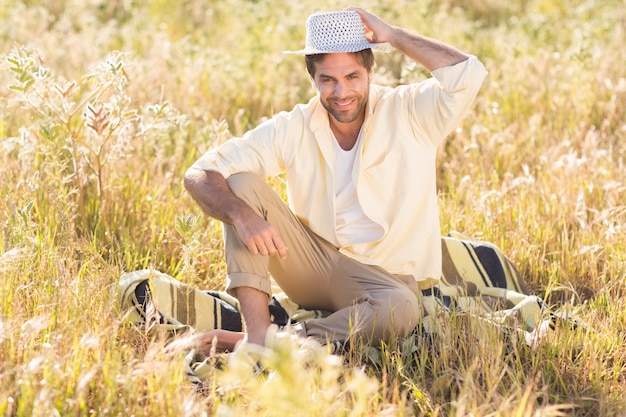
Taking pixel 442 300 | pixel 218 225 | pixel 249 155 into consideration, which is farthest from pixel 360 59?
pixel 218 225

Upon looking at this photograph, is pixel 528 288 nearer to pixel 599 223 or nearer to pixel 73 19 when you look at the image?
pixel 599 223

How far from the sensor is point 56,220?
4051 millimetres

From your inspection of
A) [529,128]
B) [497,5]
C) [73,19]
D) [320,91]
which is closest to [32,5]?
[73,19]

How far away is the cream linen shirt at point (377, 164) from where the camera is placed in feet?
12.3

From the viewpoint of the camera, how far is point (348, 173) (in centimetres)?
383

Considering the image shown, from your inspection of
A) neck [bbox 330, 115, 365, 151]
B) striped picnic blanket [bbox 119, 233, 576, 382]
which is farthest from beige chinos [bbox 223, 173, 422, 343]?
neck [bbox 330, 115, 365, 151]

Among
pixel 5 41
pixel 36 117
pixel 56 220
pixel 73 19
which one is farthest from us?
pixel 73 19

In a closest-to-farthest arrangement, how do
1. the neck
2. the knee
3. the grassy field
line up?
the grassy field < the knee < the neck

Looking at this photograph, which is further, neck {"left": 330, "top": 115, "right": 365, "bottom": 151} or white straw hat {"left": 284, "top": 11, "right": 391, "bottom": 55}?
neck {"left": 330, "top": 115, "right": 365, "bottom": 151}

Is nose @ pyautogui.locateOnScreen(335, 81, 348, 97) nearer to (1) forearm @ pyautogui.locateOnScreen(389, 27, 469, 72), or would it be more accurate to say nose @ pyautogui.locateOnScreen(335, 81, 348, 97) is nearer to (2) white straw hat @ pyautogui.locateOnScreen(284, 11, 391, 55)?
(2) white straw hat @ pyautogui.locateOnScreen(284, 11, 391, 55)

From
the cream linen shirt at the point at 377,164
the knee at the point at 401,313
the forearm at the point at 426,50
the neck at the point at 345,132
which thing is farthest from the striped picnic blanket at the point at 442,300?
the forearm at the point at 426,50

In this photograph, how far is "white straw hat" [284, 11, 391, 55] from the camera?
370 cm

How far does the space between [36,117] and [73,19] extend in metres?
4.12

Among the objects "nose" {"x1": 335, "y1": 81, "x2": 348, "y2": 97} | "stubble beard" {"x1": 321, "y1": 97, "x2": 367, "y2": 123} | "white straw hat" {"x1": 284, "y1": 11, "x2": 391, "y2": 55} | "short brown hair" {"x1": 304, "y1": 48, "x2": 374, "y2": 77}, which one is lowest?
"stubble beard" {"x1": 321, "y1": 97, "x2": 367, "y2": 123}
